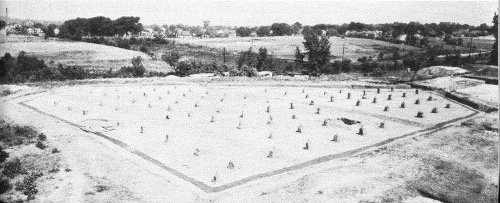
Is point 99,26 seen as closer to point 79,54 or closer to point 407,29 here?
point 79,54

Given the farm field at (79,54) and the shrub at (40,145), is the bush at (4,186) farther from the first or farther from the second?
the farm field at (79,54)

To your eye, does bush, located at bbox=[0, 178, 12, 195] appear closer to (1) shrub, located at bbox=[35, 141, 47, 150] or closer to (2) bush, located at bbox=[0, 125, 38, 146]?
(1) shrub, located at bbox=[35, 141, 47, 150]

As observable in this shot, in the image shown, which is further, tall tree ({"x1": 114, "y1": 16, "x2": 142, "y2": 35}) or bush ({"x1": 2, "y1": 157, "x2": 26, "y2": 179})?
tall tree ({"x1": 114, "y1": 16, "x2": 142, "y2": 35})

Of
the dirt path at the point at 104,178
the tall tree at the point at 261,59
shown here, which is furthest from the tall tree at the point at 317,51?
the dirt path at the point at 104,178

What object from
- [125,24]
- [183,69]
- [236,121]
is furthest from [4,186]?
[125,24]

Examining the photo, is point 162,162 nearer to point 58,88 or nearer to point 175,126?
point 175,126

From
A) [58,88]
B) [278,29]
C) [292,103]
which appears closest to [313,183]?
[292,103]

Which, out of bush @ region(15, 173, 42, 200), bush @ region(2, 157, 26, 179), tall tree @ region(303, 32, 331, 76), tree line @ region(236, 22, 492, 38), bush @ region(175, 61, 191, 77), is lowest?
bush @ region(15, 173, 42, 200)

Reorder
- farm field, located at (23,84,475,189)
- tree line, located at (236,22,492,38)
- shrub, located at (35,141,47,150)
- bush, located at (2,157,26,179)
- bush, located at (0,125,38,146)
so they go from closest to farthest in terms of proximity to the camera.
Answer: bush, located at (2,157,26,179), farm field, located at (23,84,475,189), shrub, located at (35,141,47,150), bush, located at (0,125,38,146), tree line, located at (236,22,492,38)

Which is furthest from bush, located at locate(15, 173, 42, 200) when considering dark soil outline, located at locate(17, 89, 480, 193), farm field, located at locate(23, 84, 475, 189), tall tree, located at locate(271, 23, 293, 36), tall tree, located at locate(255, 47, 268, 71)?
tall tree, located at locate(271, 23, 293, 36)
